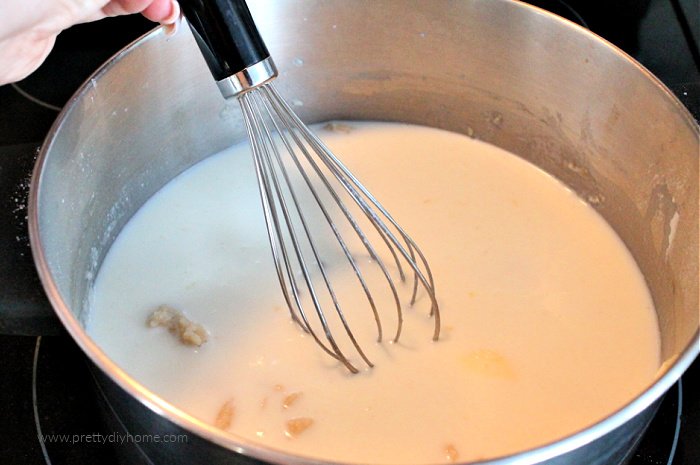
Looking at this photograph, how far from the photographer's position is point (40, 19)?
2.40ft

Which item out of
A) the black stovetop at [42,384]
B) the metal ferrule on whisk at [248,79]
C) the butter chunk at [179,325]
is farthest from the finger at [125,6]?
the butter chunk at [179,325]

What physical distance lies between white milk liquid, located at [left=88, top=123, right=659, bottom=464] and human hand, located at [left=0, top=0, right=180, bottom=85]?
370 millimetres

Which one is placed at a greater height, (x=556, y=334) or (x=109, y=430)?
(x=109, y=430)

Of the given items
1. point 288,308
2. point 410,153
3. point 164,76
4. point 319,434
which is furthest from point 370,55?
point 319,434

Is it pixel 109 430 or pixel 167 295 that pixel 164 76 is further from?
pixel 109 430

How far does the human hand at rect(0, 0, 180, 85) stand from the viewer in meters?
0.71

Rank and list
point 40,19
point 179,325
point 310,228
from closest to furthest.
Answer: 1. point 40,19
2. point 179,325
3. point 310,228

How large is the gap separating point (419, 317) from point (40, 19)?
0.57 m

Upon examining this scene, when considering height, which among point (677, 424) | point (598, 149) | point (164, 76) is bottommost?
point (677, 424)

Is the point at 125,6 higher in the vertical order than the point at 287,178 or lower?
higher

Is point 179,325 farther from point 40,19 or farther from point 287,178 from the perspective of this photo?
point 40,19

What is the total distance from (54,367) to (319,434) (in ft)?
1.11

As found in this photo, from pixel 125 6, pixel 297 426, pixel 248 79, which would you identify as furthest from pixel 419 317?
pixel 125 6

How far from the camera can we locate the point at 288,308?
1042mm
